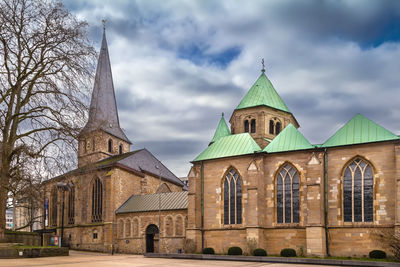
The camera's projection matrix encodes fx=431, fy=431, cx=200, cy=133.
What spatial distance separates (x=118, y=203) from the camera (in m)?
45.2

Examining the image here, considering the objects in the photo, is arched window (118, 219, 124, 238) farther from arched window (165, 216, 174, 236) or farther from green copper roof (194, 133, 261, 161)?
green copper roof (194, 133, 261, 161)

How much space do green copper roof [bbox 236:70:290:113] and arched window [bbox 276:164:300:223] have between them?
1087 centimetres

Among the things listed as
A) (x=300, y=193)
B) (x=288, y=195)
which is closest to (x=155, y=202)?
(x=288, y=195)

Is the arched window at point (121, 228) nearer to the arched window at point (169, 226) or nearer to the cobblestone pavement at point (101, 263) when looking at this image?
the arched window at point (169, 226)

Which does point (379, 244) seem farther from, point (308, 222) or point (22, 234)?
point (22, 234)

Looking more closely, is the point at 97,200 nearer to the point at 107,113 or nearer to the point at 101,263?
the point at 107,113

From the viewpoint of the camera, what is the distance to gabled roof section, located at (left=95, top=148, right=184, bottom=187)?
4887 cm

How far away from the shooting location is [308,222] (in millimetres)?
30578

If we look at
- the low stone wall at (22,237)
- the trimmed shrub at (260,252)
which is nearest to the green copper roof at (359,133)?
the trimmed shrub at (260,252)

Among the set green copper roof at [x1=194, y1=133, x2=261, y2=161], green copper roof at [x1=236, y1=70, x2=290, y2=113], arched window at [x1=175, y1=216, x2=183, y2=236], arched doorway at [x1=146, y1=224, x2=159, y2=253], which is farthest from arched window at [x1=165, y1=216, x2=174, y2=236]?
green copper roof at [x1=236, y1=70, x2=290, y2=113]

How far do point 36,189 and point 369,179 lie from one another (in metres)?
21.8

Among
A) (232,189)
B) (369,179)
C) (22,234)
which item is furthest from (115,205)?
(369,179)

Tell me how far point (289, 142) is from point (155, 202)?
15.6 metres

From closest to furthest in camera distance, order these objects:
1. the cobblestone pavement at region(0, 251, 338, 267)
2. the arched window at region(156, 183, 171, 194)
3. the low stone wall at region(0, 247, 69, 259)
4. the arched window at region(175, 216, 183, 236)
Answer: the cobblestone pavement at region(0, 251, 338, 267) → the low stone wall at region(0, 247, 69, 259) → the arched window at region(175, 216, 183, 236) → the arched window at region(156, 183, 171, 194)
